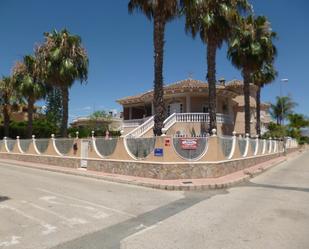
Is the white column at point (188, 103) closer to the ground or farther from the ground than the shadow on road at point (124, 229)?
farther from the ground

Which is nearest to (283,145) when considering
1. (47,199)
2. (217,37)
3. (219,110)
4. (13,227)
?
(219,110)

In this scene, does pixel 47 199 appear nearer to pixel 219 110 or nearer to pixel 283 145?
pixel 219 110

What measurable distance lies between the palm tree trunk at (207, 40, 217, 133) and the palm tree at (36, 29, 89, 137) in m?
9.79

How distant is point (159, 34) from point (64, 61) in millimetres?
9722

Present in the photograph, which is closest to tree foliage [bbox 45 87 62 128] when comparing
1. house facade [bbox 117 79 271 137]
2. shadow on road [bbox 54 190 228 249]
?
house facade [bbox 117 79 271 137]

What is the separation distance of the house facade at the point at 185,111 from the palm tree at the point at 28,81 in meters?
8.19

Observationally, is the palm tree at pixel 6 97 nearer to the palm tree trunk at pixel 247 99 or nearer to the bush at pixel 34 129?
the bush at pixel 34 129

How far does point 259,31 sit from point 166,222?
2562cm

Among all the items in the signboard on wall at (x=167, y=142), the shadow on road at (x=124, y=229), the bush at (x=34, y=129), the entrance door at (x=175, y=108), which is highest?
the entrance door at (x=175, y=108)

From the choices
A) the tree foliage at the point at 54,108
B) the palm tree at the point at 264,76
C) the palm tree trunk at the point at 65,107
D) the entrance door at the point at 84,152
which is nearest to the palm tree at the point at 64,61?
the palm tree trunk at the point at 65,107

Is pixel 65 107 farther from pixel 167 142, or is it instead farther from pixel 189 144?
pixel 189 144

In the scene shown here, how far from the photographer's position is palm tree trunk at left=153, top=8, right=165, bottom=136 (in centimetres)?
1752

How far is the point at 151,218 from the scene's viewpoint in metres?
8.64

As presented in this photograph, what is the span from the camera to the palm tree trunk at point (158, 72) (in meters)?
17.5
